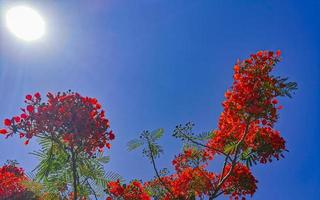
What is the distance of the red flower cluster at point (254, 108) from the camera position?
34.6 feet

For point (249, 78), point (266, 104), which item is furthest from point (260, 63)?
point (266, 104)

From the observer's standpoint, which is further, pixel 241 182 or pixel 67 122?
pixel 241 182

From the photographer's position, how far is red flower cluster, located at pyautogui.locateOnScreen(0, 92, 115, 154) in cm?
909

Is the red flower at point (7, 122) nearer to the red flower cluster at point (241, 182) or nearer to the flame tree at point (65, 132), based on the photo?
the flame tree at point (65, 132)

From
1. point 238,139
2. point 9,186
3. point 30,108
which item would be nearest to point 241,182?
point 238,139

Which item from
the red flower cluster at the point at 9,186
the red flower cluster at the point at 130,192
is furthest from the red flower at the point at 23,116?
the red flower cluster at the point at 9,186

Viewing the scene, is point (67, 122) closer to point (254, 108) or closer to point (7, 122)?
point (7, 122)

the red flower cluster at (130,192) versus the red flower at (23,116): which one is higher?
the red flower cluster at (130,192)

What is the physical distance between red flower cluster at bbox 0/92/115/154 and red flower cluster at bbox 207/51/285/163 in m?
3.68

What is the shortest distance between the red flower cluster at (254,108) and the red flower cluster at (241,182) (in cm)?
114

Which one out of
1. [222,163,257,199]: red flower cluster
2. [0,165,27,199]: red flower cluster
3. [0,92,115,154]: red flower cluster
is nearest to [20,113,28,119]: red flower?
[0,92,115,154]: red flower cluster

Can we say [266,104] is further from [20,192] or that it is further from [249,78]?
[20,192]

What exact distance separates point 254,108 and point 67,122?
4.87 meters

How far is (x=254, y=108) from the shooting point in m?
10.4
